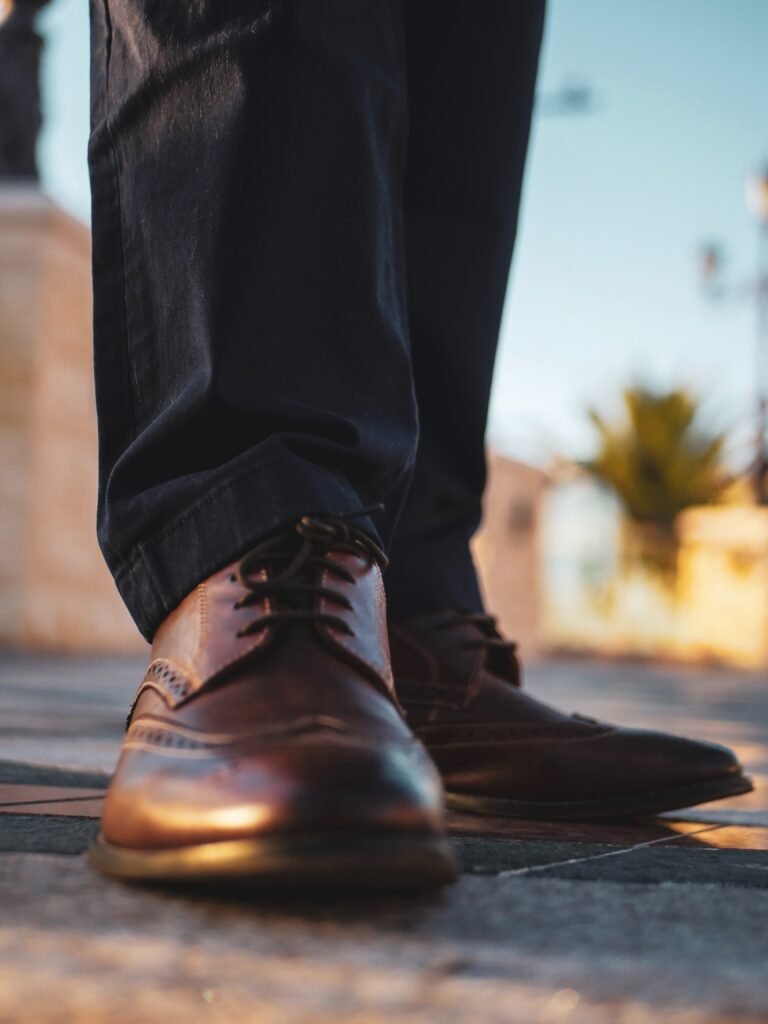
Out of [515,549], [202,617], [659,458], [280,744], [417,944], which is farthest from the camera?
[659,458]

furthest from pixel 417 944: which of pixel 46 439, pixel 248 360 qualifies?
pixel 46 439

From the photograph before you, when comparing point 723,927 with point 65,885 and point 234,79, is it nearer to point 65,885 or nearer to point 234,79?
point 65,885

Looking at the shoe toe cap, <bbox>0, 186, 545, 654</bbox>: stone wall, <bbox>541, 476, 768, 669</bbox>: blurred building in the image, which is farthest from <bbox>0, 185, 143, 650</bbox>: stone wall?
<bbox>541, 476, 768, 669</bbox>: blurred building

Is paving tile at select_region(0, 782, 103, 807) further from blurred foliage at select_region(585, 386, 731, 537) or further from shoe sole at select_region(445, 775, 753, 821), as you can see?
blurred foliage at select_region(585, 386, 731, 537)

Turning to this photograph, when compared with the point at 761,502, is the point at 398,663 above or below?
below

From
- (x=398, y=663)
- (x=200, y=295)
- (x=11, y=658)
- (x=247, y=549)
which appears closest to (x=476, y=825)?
(x=398, y=663)

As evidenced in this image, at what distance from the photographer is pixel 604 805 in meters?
1.02

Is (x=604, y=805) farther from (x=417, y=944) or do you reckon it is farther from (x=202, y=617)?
(x=417, y=944)

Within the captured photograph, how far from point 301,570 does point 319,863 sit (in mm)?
235

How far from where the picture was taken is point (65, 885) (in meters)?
0.59

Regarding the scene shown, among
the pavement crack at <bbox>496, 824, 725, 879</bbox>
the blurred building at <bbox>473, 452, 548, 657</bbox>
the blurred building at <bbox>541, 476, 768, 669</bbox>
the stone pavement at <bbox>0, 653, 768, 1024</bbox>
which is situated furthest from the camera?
the blurred building at <bbox>541, 476, 768, 669</bbox>

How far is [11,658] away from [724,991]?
4118 mm

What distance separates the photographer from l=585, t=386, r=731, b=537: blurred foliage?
16578mm

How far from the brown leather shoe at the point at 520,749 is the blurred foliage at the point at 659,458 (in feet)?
51.3
